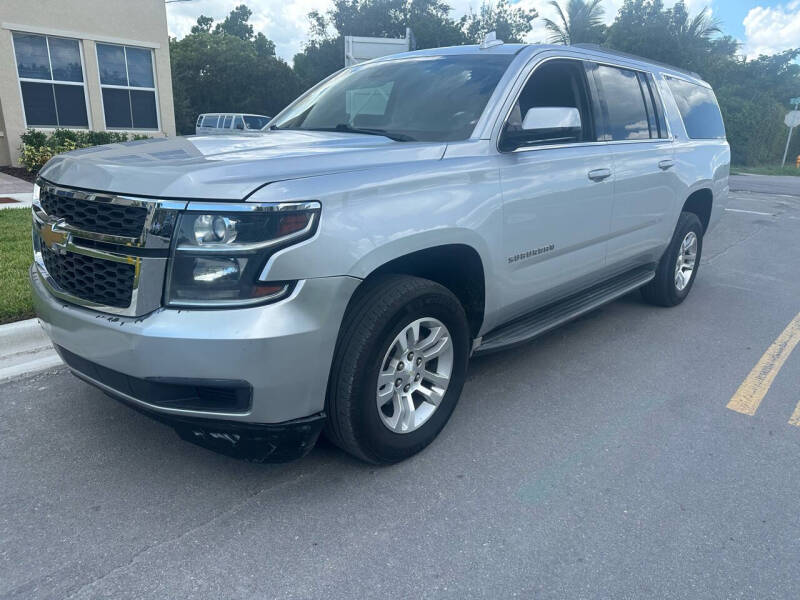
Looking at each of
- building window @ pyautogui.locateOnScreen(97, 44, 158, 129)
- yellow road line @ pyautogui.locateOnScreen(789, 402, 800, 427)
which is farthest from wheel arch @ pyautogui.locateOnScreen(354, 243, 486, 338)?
building window @ pyautogui.locateOnScreen(97, 44, 158, 129)

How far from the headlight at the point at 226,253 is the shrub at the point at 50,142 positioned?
37.4 feet

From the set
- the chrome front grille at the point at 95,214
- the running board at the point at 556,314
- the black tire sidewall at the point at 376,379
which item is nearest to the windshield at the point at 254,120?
the running board at the point at 556,314

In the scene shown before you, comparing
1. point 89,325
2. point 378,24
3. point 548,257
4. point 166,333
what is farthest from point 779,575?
point 378,24

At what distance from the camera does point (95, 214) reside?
8.29ft

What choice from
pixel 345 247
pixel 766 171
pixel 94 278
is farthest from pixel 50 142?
pixel 766 171

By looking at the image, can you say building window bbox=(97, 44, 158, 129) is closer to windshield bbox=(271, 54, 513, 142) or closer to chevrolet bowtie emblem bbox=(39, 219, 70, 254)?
windshield bbox=(271, 54, 513, 142)

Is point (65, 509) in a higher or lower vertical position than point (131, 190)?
lower

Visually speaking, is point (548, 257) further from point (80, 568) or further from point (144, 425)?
point (80, 568)

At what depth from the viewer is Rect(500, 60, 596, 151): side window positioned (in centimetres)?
342

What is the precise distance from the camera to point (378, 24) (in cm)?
4381

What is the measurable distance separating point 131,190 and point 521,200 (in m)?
1.95

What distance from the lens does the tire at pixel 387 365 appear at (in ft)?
8.67

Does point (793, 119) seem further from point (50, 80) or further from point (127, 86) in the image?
point (50, 80)

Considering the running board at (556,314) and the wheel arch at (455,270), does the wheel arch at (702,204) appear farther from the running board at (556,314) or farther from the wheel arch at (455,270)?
the wheel arch at (455,270)
